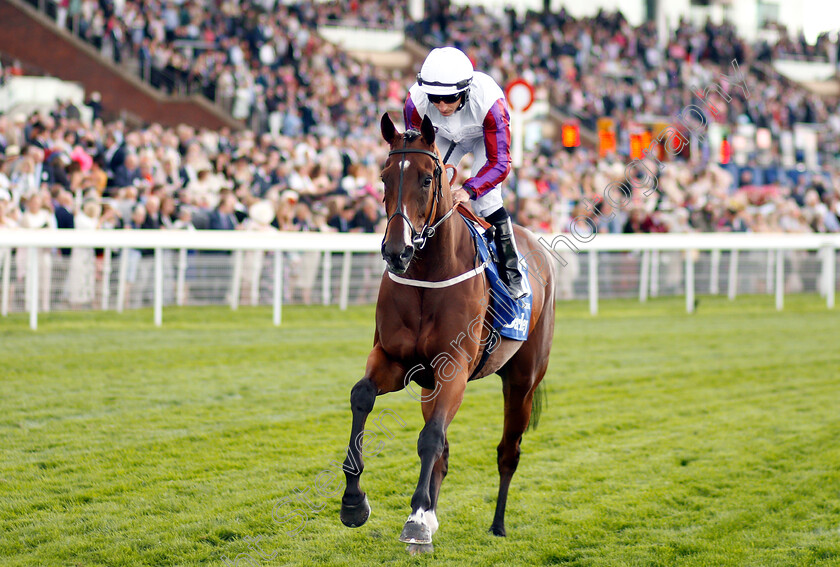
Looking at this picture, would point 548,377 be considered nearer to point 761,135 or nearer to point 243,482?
point 243,482

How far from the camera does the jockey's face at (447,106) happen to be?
427 centimetres

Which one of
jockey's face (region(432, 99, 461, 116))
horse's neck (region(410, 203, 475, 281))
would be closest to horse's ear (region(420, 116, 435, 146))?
horse's neck (region(410, 203, 475, 281))

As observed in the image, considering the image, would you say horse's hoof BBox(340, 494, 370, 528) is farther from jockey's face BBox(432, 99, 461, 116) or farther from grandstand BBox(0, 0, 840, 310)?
grandstand BBox(0, 0, 840, 310)

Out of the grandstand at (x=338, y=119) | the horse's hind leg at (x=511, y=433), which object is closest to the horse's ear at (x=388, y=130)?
the horse's hind leg at (x=511, y=433)

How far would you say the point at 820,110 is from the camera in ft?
103

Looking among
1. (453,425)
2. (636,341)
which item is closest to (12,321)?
(453,425)

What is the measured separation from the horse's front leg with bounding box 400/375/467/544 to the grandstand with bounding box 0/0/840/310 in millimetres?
4355

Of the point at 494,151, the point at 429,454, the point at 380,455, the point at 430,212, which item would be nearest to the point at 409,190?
the point at 430,212

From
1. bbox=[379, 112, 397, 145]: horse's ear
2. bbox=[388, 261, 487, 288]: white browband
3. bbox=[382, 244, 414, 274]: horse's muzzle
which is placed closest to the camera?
bbox=[382, 244, 414, 274]: horse's muzzle

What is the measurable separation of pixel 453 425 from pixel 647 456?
1.38 m

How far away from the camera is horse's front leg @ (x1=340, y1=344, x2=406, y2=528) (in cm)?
376

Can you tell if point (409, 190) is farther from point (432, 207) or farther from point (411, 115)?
point (411, 115)

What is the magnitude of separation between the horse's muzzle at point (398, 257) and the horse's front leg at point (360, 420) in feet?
1.62

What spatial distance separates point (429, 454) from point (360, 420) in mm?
305
